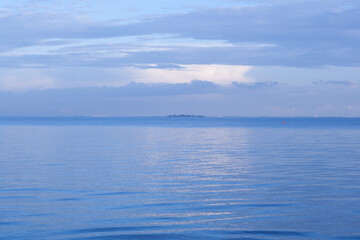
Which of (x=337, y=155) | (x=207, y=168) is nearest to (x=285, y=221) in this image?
(x=207, y=168)

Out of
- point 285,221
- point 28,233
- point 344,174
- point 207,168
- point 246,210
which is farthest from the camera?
point 207,168

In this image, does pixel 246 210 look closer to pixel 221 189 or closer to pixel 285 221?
→ pixel 285 221

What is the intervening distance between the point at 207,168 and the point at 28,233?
1458cm

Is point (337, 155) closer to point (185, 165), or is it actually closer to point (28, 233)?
point (185, 165)

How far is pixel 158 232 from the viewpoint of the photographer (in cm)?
1274

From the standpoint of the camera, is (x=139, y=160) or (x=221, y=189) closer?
(x=221, y=189)

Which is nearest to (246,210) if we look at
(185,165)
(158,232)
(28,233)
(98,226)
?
(158,232)

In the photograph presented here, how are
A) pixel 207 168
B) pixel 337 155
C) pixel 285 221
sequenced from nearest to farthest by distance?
pixel 285 221, pixel 207 168, pixel 337 155

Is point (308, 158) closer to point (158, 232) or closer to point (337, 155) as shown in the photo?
point (337, 155)

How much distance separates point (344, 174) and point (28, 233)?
52.6 ft

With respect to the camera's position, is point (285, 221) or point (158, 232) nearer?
point (158, 232)

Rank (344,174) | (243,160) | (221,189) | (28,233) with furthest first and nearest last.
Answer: (243,160) < (344,174) < (221,189) < (28,233)

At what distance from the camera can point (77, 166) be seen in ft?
87.6

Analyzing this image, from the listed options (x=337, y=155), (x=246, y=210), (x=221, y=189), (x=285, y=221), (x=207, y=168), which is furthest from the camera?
(x=337, y=155)
